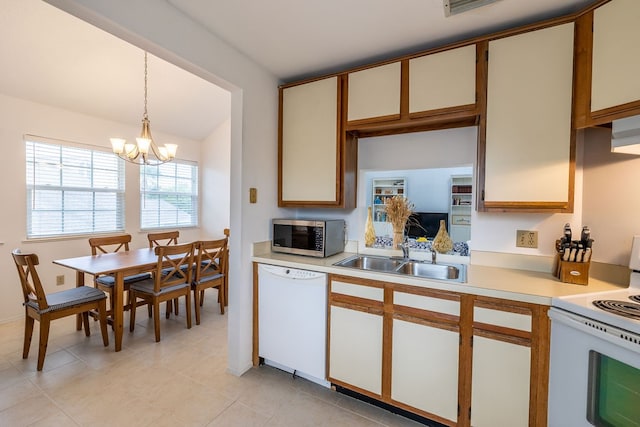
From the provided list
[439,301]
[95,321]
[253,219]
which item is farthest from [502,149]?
[95,321]

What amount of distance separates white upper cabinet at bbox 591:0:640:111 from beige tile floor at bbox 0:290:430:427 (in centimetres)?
207

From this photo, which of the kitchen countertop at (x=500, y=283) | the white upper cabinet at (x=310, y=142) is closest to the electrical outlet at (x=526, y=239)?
the kitchen countertop at (x=500, y=283)

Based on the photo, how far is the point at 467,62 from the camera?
5.66 feet

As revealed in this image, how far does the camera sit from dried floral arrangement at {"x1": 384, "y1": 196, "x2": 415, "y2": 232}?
92.7 inches

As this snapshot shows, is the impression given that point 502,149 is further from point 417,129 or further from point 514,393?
point 514,393

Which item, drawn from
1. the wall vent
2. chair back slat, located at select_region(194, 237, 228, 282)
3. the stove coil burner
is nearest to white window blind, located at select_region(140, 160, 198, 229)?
chair back slat, located at select_region(194, 237, 228, 282)

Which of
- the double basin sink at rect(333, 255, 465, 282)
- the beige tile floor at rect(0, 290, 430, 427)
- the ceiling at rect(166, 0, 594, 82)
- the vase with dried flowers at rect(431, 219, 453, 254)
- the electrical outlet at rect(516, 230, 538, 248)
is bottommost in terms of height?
the beige tile floor at rect(0, 290, 430, 427)

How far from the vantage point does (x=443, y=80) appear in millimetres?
1787

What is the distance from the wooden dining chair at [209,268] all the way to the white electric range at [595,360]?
9.64 ft

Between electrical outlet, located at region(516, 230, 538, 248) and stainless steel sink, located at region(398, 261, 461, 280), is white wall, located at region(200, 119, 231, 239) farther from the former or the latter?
electrical outlet, located at region(516, 230, 538, 248)

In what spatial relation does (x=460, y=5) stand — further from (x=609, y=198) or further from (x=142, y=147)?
(x=142, y=147)

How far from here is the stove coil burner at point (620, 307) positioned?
3.64 feet

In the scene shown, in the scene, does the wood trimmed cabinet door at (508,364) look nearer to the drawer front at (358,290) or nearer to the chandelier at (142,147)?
the drawer front at (358,290)

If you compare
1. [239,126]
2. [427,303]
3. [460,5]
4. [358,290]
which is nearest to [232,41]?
[239,126]
